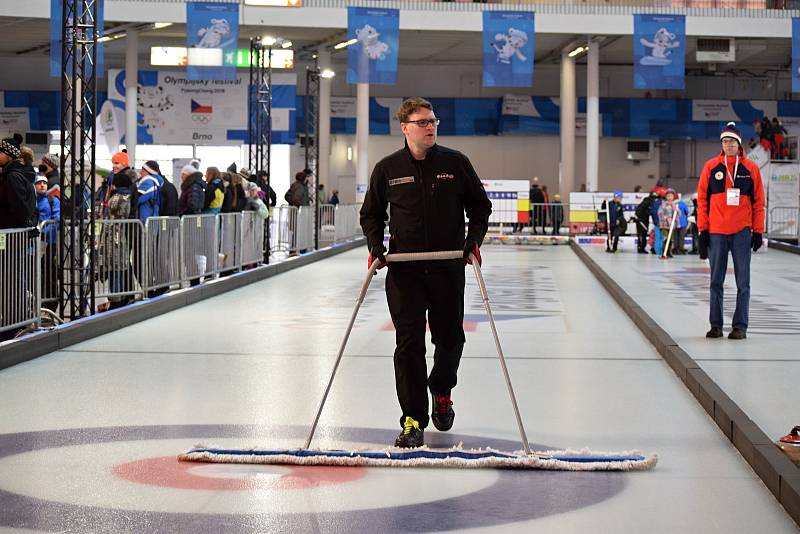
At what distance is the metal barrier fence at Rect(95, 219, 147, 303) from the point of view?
14.0m

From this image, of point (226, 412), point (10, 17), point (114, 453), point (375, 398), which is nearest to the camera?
point (114, 453)

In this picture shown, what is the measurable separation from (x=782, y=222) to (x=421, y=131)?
31.5 meters

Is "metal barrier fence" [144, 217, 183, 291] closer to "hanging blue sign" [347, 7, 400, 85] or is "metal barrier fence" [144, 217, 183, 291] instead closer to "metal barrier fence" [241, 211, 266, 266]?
"metal barrier fence" [241, 211, 266, 266]

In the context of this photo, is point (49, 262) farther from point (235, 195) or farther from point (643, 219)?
point (643, 219)

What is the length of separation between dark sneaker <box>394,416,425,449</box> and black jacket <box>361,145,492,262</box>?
0.90 m

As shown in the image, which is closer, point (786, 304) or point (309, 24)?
point (786, 304)

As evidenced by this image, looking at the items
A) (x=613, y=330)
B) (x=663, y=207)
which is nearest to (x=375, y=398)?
(x=613, y=330)

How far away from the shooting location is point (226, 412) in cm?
801

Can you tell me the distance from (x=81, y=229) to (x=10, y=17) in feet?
98.3

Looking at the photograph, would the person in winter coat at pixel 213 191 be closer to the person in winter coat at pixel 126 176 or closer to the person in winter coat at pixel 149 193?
the person in winter coat at pixel 149 193

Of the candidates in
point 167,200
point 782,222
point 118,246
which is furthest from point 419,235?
point 782,222

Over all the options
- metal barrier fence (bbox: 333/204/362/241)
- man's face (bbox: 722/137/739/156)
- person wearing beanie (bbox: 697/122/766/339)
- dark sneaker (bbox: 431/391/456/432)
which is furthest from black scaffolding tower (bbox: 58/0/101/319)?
metal barrier fence (bbox: 333/204/362/241)

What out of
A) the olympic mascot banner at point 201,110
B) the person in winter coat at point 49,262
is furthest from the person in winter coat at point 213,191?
the olympic mascot banner at point 201,110

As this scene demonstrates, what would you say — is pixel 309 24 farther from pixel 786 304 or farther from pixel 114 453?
pixel 114 453
